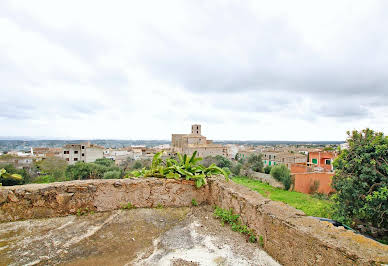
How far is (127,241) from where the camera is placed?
2271 mm

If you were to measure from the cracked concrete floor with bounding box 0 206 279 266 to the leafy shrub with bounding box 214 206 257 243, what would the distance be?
7 cm

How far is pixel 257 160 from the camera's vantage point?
36875mm

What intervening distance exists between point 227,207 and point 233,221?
0.22m

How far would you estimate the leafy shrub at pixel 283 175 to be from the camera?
2258 cm

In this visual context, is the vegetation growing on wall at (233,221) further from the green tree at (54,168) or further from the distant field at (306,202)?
the green tree at (54,168)

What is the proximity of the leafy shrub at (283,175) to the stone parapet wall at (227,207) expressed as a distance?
21.9 meters

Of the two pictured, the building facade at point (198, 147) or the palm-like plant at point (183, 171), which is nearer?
the palm-like plant at point (183, 171)

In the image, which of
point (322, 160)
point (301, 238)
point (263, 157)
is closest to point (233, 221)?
point (301, 238)

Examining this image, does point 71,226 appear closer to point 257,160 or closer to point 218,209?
point 218,209

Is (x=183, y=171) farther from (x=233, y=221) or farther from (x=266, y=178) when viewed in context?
(x=266, y=178)

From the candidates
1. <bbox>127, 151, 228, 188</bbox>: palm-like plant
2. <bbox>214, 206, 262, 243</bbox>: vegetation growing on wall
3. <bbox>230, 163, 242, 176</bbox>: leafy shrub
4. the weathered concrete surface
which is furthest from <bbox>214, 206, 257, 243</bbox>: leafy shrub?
<bbox>230, 163, 242, 176</bbox>: leafy shrub

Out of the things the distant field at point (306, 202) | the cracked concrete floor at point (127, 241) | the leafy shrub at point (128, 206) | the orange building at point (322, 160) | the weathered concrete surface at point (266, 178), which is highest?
the leafy shrub at point (128, 206)

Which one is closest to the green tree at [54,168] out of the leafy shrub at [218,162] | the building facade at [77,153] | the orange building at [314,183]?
the building facade at [77,153]

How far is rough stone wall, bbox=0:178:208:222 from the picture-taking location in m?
2.85
